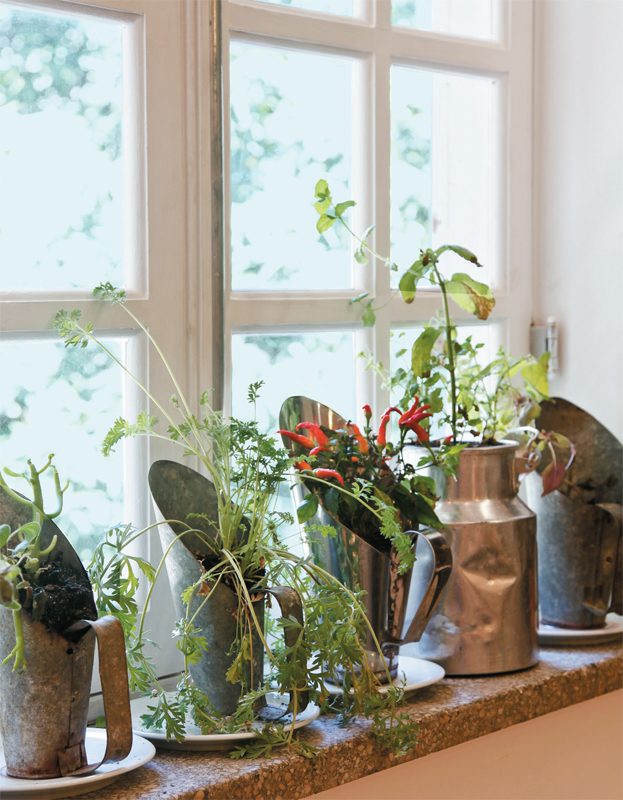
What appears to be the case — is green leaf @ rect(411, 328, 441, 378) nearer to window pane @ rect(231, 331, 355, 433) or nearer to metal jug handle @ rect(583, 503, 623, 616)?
window pane @ rect(231, 331, 355, 433)

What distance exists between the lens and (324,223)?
1169 millimetres

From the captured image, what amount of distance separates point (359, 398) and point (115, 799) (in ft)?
2.14

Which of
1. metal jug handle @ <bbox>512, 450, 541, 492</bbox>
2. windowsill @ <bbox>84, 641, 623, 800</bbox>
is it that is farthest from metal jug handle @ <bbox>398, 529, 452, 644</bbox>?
metal jug handle @ <bbox>512, 450, 541, 492</bbox>

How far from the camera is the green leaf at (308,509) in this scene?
102 centimetres

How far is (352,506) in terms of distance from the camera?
40.8 inches

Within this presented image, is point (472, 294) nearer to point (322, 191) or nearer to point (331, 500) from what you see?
point (322, 191)

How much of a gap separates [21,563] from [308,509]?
1.09 ft

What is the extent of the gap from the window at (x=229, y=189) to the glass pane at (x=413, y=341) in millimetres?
11

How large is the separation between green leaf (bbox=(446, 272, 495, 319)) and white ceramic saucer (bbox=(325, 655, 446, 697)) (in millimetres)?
463

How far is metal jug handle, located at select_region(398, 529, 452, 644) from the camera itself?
1.03m

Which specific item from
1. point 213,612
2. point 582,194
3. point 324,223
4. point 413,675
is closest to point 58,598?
point 213,612

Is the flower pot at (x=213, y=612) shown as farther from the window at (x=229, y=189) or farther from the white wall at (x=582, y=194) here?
the white wall at (x=582, y=194)

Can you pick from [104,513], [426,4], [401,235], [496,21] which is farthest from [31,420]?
[496,21]

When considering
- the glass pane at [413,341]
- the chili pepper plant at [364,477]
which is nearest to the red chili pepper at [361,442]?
the chili pepper plant at [364,477]
